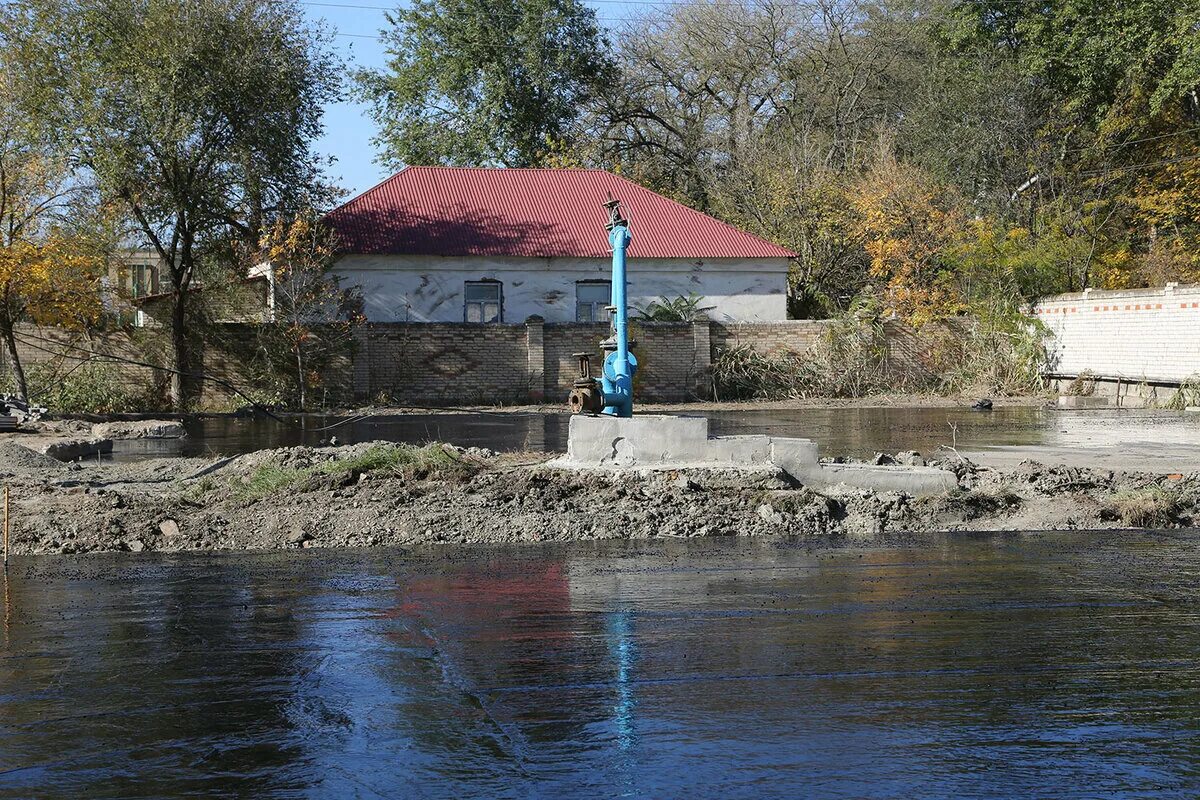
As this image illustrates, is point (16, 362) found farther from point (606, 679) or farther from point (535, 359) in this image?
point (606, 679)

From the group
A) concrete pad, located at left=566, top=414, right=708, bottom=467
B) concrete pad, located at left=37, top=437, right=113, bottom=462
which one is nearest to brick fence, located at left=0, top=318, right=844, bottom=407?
concrete pad, located at left=37, top=437, right=113, bottom=462

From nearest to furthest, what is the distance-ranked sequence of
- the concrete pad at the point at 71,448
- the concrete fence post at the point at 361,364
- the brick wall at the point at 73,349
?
1. the concrete pad at the point at 71,448
2. the brick wall at the point at 73,349
3. the concrete fence post at the point at 361,364

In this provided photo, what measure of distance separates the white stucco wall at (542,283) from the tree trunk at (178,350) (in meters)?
4.44

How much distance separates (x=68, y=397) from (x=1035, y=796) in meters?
27.6

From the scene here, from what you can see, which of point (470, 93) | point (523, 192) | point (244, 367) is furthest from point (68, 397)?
point (470, 93)

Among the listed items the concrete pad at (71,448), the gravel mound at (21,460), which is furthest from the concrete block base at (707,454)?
the concrete pad at (71,448)

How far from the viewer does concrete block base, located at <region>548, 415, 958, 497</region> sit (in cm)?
1300

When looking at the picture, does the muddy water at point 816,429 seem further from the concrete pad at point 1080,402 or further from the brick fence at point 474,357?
the brick fence at point 474,357

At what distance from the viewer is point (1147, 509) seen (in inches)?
470

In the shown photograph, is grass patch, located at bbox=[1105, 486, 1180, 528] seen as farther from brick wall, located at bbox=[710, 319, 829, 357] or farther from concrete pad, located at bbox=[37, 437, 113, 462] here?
brick wall, located at bbox=[710, 319, 829, 357]

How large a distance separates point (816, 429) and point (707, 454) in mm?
9725

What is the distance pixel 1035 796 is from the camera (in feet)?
16.5

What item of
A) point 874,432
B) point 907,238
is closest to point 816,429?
point 874,432

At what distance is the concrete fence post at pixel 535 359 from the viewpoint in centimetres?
3225
